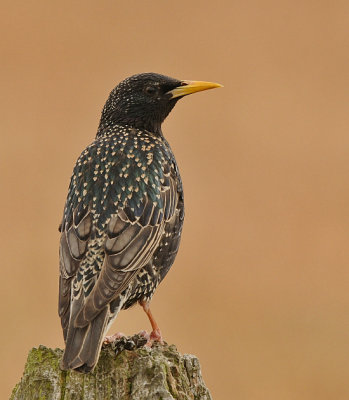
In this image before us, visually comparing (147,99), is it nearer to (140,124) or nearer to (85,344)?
(140,124)

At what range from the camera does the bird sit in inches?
211

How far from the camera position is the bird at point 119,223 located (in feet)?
17.6

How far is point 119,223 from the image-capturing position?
5.75m

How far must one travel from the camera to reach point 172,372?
15.6 ft

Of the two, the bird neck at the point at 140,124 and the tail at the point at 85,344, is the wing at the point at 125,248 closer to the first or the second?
the tail at the point at 85,344

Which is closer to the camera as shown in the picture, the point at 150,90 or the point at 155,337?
the point at 155,337

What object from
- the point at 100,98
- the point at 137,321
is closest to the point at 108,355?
the point at 137,321

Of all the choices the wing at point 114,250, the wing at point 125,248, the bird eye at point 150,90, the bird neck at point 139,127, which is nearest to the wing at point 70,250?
the wing at point 114,250

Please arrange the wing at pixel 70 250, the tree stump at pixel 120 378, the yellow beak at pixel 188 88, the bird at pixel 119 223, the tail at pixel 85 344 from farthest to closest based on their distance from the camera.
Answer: the yellow beak at pixel 188 88 → the wing at pixel 70 250 → the bird at pixel 119 223 → the tail at pixel 85 344 → the tree stump at pixel 120 378

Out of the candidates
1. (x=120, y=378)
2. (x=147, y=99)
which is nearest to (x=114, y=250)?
(x=120, y=378)

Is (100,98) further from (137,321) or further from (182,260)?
(137,321)

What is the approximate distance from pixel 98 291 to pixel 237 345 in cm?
645

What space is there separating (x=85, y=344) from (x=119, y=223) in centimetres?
95

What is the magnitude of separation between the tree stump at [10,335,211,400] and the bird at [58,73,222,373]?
0.07 m
